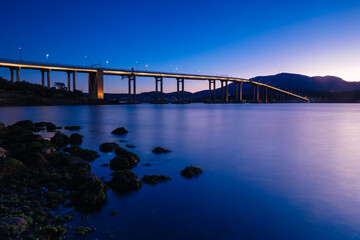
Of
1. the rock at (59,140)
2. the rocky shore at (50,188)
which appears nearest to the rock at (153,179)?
the rocky shore at (50,188)

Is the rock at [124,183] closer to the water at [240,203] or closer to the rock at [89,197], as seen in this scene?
the water at [240,203]

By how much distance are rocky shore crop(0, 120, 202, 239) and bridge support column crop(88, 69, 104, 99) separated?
72592mm

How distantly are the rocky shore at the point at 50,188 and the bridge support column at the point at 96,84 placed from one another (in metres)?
72.6

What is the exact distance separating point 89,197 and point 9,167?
285 cm

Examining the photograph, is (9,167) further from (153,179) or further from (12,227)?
(153,179)

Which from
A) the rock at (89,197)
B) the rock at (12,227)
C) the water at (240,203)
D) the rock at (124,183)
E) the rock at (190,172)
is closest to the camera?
the rock at (12,227)

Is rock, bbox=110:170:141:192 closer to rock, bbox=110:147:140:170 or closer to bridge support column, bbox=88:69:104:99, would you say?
rock, bbox=110:147:140:170

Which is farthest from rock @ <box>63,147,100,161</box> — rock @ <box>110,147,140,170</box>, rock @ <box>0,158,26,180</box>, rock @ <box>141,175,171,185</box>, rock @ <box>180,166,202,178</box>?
rock @ <box>180,166,202,178</box>

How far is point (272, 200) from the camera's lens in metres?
5.57

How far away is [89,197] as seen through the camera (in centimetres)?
486

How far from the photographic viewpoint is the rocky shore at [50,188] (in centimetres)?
387

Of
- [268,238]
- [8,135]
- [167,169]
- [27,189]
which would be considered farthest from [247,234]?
[8,135]

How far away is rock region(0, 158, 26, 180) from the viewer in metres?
5.99

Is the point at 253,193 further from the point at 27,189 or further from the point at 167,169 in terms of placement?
the point at 27,189
